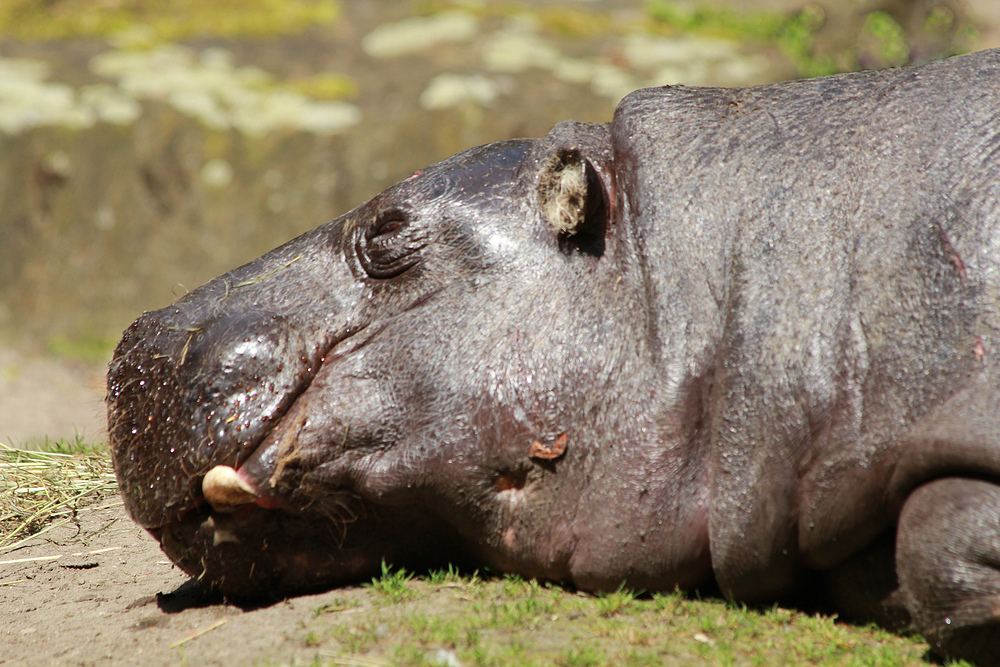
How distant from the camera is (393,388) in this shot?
133 inches

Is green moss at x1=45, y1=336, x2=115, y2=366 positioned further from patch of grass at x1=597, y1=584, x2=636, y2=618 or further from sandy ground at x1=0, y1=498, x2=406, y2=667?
patch of grass at x1=597, y1=584, x2=636, y2=618

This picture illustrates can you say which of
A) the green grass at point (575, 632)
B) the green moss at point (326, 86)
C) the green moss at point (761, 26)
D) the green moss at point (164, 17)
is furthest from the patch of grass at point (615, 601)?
the green moss at point (164, 17)

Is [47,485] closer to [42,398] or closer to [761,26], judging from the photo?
[42,398]

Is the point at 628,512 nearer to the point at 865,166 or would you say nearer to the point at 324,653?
the point at 324,653

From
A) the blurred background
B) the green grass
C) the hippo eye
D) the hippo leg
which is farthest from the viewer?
the blurred background

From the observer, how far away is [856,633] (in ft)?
9.93

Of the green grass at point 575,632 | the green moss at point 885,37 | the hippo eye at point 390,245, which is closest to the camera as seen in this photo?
the green grass at point 575,632

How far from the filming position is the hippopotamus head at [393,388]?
3.27 metres

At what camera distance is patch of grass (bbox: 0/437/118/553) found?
4.79 m

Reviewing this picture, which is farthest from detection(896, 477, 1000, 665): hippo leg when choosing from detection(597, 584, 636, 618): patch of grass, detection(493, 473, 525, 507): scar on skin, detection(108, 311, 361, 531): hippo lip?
detection(108, 311, 361, 531): hippo lip

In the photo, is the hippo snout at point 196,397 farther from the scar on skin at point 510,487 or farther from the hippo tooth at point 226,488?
the scar on skin at point 510,487

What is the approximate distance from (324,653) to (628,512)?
3.28 ft

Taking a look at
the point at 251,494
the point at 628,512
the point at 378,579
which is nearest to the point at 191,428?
the point at 251,494

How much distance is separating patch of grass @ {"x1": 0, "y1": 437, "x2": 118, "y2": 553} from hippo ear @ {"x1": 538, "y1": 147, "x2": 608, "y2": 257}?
295cm
